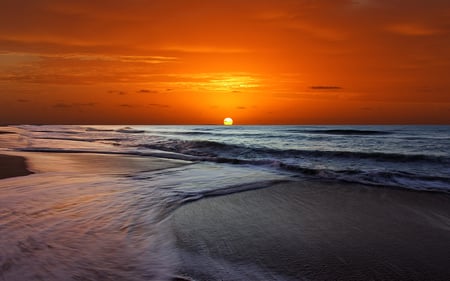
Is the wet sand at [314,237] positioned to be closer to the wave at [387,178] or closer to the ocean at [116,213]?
the ocean at [116,213]

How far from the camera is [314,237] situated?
14.4 feet

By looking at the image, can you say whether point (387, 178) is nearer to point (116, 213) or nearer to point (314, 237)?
point (314, 237)

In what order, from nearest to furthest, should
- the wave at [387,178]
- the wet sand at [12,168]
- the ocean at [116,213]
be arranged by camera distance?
the ocean at [116,213] → the wave at [387,178] → the wet sand at [12,168]

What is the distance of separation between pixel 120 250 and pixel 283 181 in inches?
233

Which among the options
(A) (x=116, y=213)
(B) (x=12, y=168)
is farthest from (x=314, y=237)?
(B) (x=12, y=168)

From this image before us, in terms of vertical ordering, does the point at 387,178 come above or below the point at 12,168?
below

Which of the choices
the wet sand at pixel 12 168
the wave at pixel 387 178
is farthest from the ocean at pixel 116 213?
the wet sand at pixel 12 168

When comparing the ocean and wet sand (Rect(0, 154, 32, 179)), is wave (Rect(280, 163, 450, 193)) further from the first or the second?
wet sand (Rect(0, 154, 32, 179))

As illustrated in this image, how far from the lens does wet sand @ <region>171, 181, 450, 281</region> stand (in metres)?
3.34

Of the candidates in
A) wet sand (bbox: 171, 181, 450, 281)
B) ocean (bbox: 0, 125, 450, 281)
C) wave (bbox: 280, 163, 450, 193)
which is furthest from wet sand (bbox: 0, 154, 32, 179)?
wave (bbox: 280, 163, 450, 193)

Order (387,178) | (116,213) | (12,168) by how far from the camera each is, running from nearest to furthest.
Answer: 1. (116,213)
2. (387,178)
3. (12,168)

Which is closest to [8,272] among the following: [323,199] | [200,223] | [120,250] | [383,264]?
[120,250]

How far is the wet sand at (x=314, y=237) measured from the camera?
11.0 feet

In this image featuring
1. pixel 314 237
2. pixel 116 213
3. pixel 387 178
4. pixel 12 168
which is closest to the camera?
pixel 314 237
